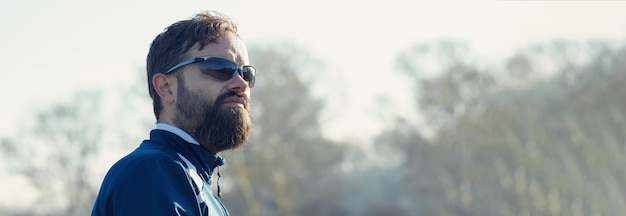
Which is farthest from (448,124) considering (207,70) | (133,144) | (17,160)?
(207,70)

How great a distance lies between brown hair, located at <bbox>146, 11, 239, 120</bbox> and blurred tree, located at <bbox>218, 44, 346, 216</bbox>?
90.5ft

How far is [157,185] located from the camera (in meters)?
2.54

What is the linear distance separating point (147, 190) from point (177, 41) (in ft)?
2.26

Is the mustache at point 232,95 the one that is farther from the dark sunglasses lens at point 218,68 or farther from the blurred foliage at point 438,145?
the blurred foliage at point 438,145

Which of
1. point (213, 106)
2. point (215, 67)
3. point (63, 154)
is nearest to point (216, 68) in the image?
point (215, 67)

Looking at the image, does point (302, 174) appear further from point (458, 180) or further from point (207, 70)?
point (207, 70)

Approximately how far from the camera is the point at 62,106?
97.7ft

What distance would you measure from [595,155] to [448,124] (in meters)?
4.95

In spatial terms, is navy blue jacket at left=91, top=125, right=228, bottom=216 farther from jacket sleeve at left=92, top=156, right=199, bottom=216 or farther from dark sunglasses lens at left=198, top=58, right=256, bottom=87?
dark sunglasses lens at left=198, top=58, right=256, bottom=87

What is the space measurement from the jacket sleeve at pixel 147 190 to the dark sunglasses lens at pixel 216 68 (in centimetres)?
44

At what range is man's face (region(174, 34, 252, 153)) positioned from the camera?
2.98 m

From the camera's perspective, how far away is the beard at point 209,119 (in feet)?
9.76

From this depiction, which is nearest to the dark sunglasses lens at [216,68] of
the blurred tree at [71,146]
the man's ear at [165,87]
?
the man's ear at [165,87]

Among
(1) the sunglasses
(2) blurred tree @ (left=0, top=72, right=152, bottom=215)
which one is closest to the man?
(1) the sunglasses
